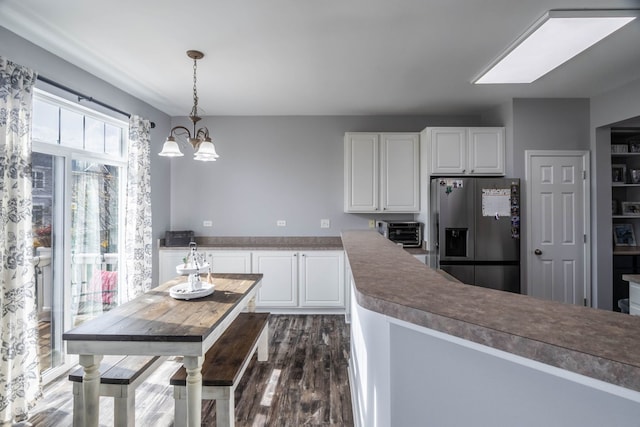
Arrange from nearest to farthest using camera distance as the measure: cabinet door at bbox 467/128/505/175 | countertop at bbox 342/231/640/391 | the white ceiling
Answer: countertop at bbox 342/231/640/391 → the white ceiling → cabinet door at bbox 467/128/505/175

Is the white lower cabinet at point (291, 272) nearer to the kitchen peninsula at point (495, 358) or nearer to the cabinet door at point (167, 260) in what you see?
the cabinet door at point (167, 260)

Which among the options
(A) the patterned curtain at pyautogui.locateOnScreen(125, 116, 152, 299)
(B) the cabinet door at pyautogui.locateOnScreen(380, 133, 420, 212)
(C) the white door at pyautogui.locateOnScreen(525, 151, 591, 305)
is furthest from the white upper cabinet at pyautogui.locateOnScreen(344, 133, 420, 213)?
(A) the patterned curtain at pyautogui.locateOnScreen(125, 116, 152, 299)

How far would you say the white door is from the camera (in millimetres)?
3592

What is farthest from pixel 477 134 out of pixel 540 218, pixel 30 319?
pixel 30 319

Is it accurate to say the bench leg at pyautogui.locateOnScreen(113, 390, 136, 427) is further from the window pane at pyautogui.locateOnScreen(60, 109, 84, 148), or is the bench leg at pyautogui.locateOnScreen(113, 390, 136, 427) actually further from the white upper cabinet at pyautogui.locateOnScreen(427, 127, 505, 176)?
the white upper cabinet at pyautogui.locateOnScreen(427, 127, 505, 176)

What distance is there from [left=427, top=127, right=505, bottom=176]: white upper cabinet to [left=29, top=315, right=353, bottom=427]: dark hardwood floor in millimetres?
2358

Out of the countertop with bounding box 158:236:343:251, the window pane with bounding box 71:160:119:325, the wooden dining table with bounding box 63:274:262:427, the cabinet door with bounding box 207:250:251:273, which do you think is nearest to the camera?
the wooden dining table with bounding box 63:274:262:427

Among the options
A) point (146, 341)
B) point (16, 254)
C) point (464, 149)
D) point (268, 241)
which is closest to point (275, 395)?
point (146, 341)

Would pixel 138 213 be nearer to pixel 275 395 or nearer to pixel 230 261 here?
pixel 230 261

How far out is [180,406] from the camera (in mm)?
1698

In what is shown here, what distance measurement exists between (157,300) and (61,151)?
1.64 metres

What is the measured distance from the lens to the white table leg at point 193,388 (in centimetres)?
157

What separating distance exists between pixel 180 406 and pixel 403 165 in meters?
3.44

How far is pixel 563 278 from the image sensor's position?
11.8 feet
